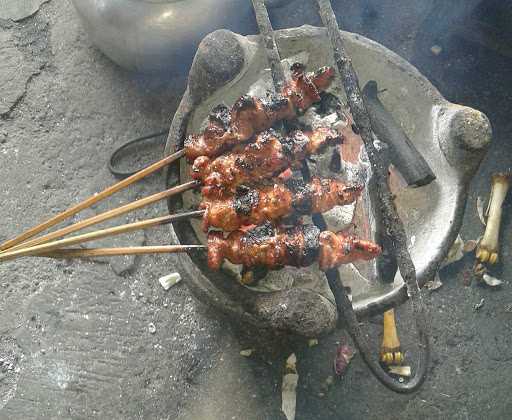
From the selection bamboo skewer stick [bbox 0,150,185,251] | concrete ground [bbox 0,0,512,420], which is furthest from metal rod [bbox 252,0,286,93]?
concrete ground [bbox 0,0,512,420]

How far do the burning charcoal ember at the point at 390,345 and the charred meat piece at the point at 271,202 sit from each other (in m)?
1.57

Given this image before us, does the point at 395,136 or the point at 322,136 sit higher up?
the point at 322,136

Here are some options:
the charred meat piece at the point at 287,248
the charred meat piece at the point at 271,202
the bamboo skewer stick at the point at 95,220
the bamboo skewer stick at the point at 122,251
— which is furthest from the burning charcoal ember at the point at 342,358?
the bamboo skewer stick at the point at 95,220

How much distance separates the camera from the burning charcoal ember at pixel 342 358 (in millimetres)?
3822

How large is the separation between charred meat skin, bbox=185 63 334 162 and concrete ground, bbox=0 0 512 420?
1.52 metres

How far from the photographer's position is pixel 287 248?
8.37 feet

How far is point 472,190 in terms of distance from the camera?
424 centimetres

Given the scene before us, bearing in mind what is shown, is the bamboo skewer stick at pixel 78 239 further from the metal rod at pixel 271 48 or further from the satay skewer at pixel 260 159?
the metal rod at pixel 271 48

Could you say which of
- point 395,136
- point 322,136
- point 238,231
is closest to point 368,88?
point 395,136

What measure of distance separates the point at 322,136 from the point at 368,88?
2.38ft

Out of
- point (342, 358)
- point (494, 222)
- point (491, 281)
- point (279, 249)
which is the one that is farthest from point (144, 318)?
point (494, 222)

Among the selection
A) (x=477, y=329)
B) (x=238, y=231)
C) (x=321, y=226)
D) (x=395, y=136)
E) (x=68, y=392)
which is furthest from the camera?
(x=477, y=329)

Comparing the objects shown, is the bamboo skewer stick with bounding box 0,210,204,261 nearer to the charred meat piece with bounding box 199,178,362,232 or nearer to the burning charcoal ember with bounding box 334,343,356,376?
the charred meat piece with bounding box 199,178,362,232

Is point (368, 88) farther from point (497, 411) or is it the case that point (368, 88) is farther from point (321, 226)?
point (497, 411)
